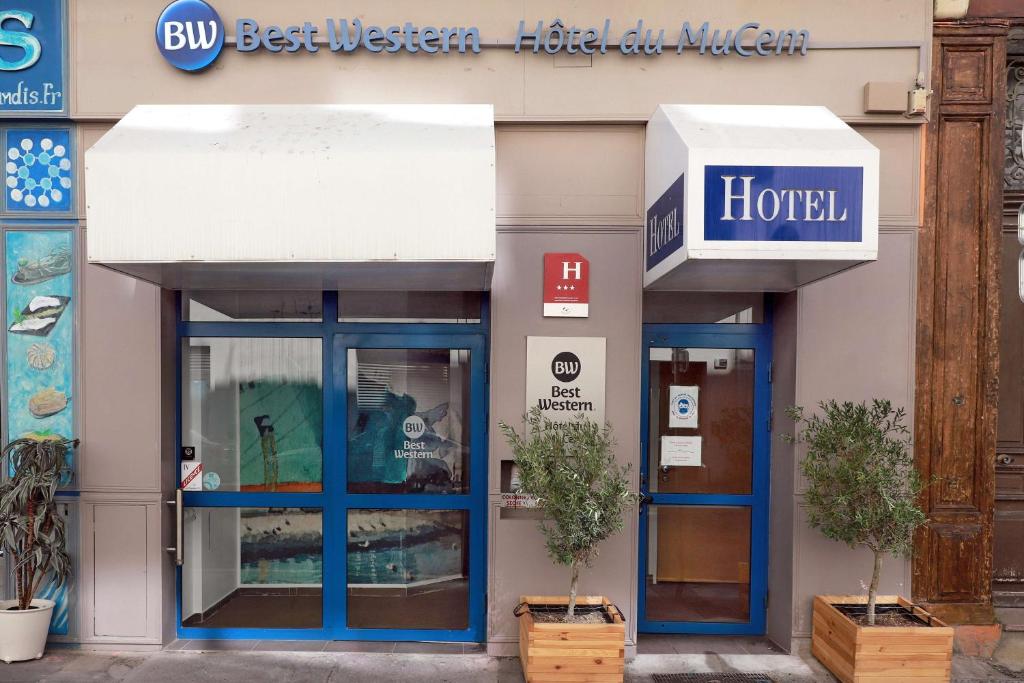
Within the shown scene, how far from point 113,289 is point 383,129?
2509 millimetres

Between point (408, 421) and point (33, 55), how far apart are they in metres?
3.90

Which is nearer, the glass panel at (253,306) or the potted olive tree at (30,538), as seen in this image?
the potted olive tree at (30,538)

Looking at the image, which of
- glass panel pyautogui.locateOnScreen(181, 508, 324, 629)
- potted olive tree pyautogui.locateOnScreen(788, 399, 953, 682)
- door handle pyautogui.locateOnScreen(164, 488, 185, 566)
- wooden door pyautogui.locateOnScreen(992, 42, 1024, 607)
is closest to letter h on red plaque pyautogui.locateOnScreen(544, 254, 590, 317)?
potted olive tree pyautogui.locateOnScreen(788, 399, 953, 682)

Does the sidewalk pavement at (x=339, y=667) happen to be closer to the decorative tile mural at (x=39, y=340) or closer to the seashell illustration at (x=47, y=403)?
the decorative tile mural at (x=39, y=340)

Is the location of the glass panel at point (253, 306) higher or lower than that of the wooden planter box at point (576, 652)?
higher

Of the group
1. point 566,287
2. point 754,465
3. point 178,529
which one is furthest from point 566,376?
point 178,529

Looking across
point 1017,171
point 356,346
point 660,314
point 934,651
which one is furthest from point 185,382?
point 1017,171

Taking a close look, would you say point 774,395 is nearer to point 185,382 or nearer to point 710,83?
point 710,83

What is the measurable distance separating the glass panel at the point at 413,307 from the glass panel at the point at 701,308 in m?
1.45

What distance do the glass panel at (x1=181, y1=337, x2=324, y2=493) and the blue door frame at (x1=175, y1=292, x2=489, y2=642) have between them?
0.08 meters

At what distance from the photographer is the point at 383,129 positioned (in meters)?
4.41

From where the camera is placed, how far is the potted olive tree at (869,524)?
14.4ft

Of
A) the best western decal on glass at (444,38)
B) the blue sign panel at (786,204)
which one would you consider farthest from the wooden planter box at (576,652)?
the best western decal on glass at (444,38)

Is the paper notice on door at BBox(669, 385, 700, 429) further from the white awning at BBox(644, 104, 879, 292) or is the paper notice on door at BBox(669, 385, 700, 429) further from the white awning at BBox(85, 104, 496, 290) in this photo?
the white awning at BBox(85, 104, 496, 290)
